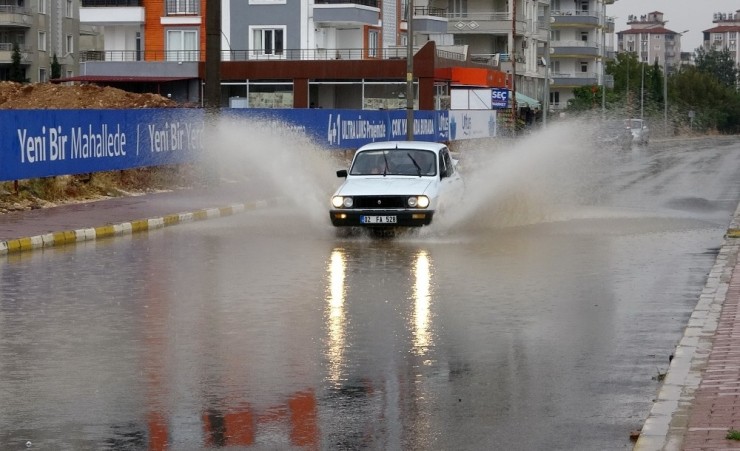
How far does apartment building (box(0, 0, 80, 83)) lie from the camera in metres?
98.1

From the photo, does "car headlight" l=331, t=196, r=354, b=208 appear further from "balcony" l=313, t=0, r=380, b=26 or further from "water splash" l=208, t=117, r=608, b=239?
"balcony" l=313, t=0, r=380, b=26

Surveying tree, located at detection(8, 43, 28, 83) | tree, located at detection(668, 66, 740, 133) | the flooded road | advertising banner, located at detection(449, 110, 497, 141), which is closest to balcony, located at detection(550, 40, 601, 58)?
tree, located at detection(668, 66, 740, 133)

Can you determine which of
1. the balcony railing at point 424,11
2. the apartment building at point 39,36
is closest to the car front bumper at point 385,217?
the balcony railing at point 424,11

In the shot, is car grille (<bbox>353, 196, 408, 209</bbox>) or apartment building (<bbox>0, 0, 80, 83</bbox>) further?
apartment building (<bbox>0, 0, 80, 83</bbox>)

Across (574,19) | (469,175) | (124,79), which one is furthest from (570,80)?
(469,175)

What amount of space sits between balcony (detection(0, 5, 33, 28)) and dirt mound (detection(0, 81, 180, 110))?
50.8 meters

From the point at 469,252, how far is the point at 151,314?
23.7ft

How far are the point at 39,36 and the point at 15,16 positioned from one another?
4.25 metres

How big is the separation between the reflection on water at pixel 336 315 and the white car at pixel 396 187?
7.05 feet

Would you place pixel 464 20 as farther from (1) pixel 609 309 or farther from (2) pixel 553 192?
(1) pixel 609 309

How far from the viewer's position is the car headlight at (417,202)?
22.1m

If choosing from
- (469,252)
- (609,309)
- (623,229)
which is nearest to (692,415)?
(609,309)

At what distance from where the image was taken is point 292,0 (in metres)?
77.1

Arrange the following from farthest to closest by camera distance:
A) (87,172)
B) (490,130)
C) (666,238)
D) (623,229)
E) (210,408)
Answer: (490,130) < (87,172) < (623,229) < (666,238) < (210,408)
